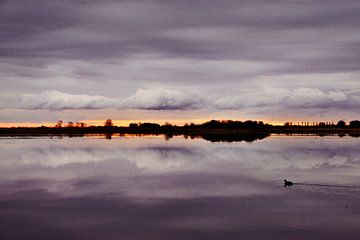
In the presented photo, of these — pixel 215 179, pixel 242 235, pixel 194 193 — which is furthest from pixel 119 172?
pixel 242 235

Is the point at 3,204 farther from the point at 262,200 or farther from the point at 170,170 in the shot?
the point at 170,170

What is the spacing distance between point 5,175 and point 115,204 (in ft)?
57.5

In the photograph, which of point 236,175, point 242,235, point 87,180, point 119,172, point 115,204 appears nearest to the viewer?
point 242,235

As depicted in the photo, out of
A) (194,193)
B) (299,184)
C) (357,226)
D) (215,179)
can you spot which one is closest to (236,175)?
(215,179)

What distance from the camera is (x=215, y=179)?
35.6 m

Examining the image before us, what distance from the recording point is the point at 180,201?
26.5m

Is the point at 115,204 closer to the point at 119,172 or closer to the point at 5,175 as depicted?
the point at 119,172

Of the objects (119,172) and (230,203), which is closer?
(230,203)

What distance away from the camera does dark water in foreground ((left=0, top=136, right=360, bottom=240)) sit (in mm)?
19953

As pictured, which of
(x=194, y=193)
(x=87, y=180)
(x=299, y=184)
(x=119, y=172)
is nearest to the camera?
(x=194, y=193)

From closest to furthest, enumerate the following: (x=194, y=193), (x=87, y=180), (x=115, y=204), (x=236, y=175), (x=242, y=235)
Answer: (x=242, y=235) < (x=115, y=204) < (x=194, y=193) < (x=87, y=180) < (x=236, y=175)

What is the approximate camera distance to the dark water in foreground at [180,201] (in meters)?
20.0

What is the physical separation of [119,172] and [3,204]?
50.5ft

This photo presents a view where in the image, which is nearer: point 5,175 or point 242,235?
point 242,235
